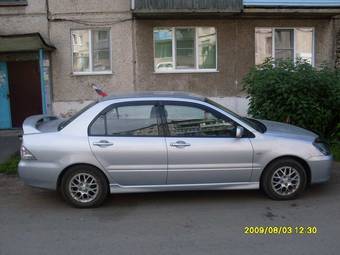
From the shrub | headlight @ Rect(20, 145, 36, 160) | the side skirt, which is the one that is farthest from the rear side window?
the shrub

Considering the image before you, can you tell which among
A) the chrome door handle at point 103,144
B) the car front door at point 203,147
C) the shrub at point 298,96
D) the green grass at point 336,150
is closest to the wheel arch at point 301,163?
the car front door at point 203,147

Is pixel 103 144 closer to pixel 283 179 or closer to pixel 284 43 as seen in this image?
pixel 283 179

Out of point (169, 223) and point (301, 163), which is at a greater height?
point (301, 163)

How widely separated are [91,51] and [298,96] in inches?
269

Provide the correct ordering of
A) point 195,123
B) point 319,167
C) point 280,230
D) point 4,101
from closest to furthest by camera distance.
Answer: point 280,230, point 195,123, point 319,167, point 4,101

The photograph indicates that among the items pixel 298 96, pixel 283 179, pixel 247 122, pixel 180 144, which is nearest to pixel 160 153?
pixel 180 144

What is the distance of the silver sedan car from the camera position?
6188 millimetres

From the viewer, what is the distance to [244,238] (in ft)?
16.6

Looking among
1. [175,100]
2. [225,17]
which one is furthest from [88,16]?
[175,100]

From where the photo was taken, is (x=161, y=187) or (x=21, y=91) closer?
(x=161, y=187)

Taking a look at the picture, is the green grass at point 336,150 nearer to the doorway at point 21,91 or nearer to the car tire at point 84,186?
the car tire at point 84,186

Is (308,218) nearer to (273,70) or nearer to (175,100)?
(175,100)

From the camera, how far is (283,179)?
644 cm

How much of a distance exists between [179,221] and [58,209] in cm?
167
